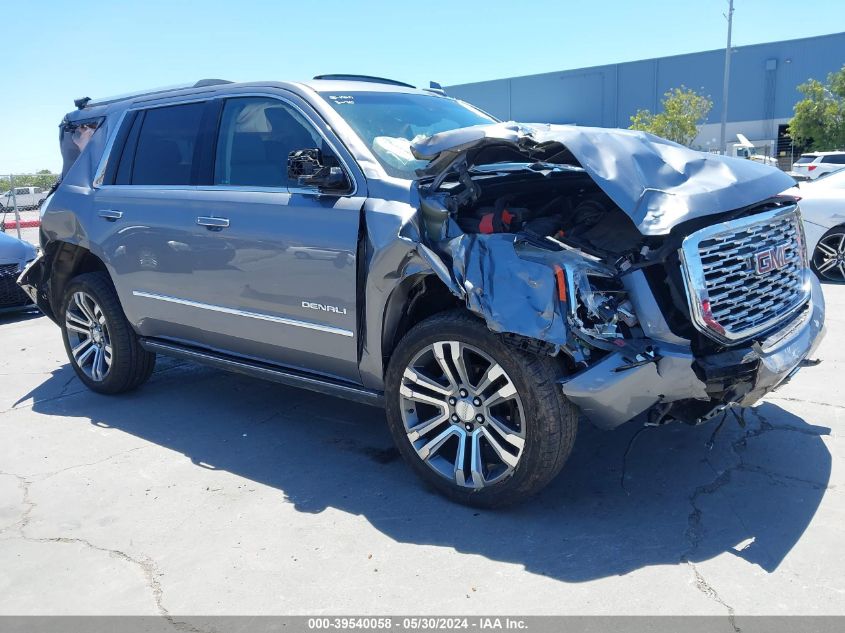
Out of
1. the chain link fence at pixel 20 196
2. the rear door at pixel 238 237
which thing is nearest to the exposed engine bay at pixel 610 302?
the rear door at pixel 238 237

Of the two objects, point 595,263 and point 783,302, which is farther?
point 783,302

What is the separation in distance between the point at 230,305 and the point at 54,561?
5.63ft

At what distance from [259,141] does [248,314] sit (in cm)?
108

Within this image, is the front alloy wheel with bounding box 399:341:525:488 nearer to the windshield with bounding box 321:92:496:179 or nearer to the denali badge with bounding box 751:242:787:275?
the windshield with bounding box 321:92:496:179

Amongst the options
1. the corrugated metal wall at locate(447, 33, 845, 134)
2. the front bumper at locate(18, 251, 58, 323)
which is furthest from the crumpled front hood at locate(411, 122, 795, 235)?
the corrugated metal wall at locate(447, 33, 845, 134)

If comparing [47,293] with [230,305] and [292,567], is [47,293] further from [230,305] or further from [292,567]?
[292,567]

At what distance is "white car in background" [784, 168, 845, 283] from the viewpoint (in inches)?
360

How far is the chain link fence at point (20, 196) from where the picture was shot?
1761 centimetres

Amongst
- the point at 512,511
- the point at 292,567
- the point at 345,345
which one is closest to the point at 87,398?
the point at 345,345

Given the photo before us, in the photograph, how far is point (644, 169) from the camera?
11.3 ft

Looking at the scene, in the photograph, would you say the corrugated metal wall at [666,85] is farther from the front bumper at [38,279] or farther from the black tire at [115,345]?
the black tire at [115,345]

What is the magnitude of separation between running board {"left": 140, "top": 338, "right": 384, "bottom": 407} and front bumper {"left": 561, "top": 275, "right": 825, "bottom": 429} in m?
1.20

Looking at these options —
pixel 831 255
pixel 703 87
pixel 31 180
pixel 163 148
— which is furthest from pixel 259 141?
pixel 703 87

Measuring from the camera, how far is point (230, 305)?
179 inches
